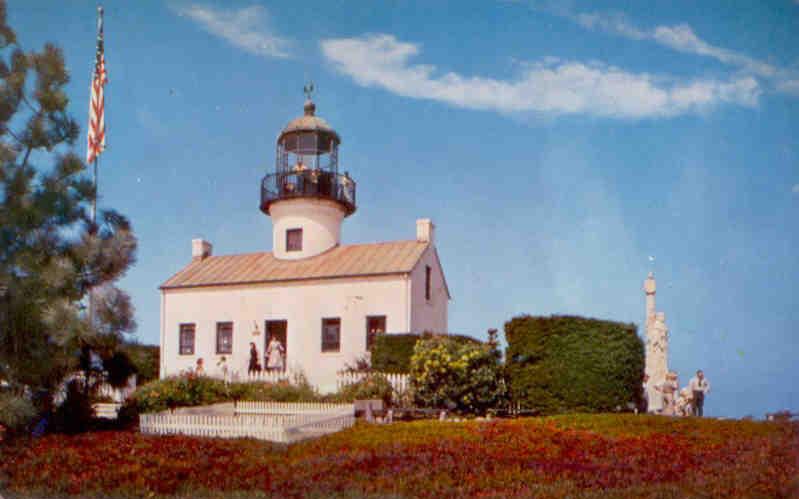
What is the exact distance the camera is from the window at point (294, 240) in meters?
31.2

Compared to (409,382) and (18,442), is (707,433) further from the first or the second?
(18,442)

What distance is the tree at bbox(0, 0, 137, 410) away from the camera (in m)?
13.1

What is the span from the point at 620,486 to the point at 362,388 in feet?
41.2

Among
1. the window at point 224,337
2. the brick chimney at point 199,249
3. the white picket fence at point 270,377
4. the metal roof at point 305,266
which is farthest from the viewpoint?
the brick chimney at point 199,249

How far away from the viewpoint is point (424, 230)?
99.0ft

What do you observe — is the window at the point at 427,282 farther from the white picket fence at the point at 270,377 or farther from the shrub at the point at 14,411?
the shrub at the point at 14,411

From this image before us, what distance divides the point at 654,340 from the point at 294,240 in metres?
14.6

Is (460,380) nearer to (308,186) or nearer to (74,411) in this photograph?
(74,411)

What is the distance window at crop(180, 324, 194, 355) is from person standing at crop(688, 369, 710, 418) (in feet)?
62.8

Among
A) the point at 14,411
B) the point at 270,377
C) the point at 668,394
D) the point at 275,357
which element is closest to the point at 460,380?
the point at 668,394

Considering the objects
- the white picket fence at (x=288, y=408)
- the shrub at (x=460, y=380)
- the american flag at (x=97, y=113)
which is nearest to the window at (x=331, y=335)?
the shrub at (x=460, y=380)

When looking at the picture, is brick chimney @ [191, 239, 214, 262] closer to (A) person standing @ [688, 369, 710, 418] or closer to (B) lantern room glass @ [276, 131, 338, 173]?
(B) lantern room glass @ [276, 131, 338, 173]

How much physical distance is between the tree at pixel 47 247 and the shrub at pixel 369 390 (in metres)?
7.35

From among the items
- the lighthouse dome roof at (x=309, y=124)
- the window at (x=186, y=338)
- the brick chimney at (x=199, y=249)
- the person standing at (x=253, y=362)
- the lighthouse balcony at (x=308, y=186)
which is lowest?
the person standing at (x=253, y=362)
